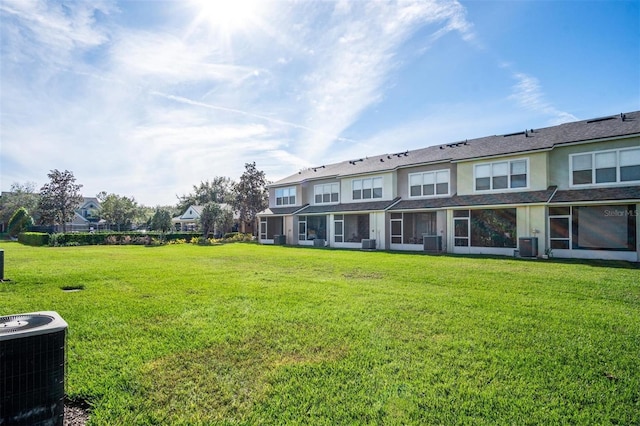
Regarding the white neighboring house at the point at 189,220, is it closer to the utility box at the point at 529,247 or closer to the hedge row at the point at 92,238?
the hedge row at the point at 92,238

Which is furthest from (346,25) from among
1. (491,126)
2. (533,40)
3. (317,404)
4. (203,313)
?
(491,126)

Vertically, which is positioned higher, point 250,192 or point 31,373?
point 250,192

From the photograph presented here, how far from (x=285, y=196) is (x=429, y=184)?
48.9 ft

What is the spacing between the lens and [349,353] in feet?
14.0

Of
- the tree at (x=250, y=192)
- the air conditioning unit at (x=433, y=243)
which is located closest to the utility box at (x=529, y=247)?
the air conditioning unit at (x=433, y=243)

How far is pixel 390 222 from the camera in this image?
22984 millimetres

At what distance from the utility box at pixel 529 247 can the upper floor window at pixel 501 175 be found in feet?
11.2

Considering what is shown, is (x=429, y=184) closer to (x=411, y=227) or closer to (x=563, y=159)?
(x=411, y=227)

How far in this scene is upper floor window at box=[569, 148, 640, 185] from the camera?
1541 centimetres

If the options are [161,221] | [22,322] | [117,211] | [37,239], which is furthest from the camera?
[117,211]

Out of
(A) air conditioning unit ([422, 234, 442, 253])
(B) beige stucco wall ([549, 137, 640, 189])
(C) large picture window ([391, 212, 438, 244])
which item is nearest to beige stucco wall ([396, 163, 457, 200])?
(C) large picture window ([391, 212, 438, 244])

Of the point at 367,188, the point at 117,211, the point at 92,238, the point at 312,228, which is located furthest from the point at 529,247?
the point at 117,211

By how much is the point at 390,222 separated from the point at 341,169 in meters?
8.00

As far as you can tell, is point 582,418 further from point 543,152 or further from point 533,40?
point 543,152
